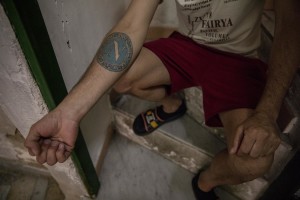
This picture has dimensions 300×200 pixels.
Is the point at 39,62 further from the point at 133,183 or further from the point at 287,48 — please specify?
the point at 133,183

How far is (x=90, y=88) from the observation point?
2.21ft

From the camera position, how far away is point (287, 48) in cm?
74

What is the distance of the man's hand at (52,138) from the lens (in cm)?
59

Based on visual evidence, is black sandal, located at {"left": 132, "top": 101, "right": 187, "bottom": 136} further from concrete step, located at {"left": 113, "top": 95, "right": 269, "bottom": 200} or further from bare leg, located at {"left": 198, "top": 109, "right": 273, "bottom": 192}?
bare leg, located at {"left": 198, "top": 109, "right": 273, "bottom": 192}

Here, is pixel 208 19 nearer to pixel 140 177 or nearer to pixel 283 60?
pixel 283 60

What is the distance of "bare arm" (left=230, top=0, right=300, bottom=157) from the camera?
65cm

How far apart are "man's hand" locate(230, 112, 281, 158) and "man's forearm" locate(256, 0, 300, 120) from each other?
0.05 meters

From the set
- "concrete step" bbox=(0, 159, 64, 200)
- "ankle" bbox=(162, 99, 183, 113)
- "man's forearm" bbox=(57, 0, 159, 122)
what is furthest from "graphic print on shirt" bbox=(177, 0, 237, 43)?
"concrete step" bbox=(0, 159, 64, 200)

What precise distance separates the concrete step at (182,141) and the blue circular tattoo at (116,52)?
1.66 ft

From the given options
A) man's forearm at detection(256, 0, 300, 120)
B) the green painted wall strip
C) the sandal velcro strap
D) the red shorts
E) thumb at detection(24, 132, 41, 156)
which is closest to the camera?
the green painted wall strip

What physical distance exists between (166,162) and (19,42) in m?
0.89

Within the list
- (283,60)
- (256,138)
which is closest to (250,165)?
(256,138)

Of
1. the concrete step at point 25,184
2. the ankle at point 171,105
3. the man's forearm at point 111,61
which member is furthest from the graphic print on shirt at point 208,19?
the concrete step at point 25,184

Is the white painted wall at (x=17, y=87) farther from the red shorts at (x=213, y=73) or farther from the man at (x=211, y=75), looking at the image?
the red shorts at (x=213, y=73)
